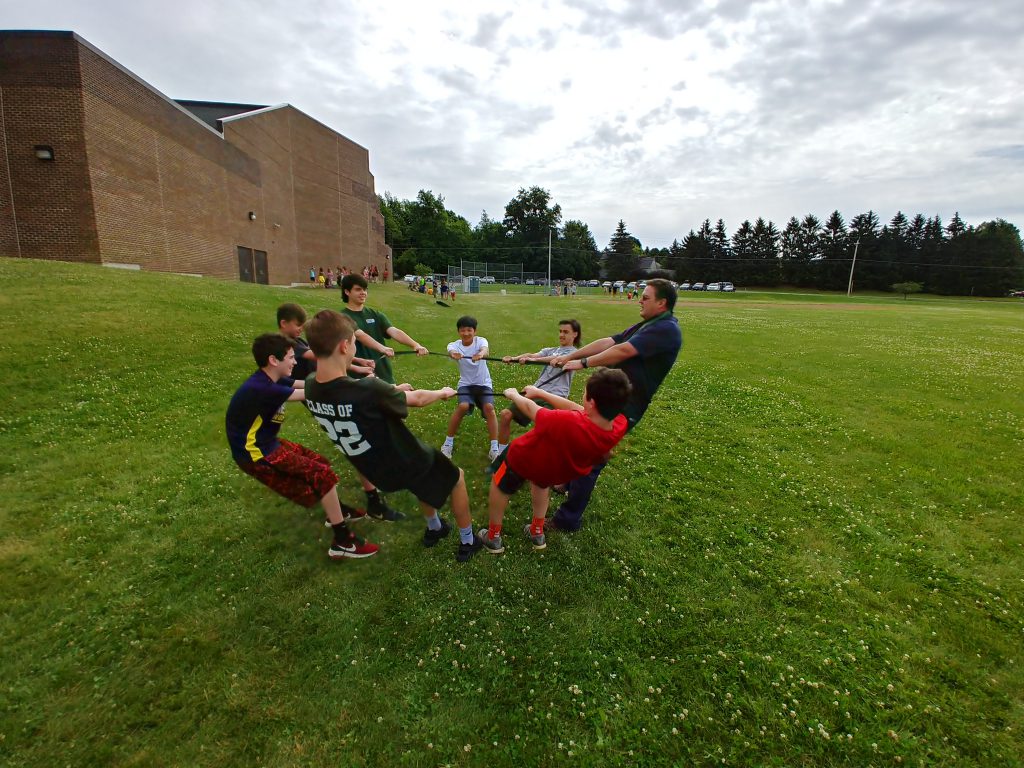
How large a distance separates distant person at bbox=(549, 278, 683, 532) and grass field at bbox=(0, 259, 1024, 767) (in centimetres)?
59

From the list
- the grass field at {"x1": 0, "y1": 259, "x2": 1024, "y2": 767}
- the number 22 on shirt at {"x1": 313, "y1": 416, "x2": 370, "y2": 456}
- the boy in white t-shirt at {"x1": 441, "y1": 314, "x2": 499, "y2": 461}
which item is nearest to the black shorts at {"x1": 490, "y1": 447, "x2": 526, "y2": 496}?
the grass field at {"x1": 0, "y1": 259, "x2": 1024, "y2": 767}

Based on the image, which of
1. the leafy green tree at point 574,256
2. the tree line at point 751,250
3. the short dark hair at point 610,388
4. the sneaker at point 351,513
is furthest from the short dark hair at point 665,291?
the leafy green tree at point 574,256

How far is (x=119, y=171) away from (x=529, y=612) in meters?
26.6

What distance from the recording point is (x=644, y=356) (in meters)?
4.39

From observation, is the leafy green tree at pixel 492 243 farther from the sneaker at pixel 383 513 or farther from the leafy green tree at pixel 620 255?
the sneaker at pixel 383 513

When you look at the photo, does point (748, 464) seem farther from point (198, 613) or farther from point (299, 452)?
point (198, 613)

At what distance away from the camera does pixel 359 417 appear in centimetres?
346

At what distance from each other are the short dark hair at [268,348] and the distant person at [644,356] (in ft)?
9.41

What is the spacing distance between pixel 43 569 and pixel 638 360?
19.0ft

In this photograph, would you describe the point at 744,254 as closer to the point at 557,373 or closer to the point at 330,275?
the point at 330,275

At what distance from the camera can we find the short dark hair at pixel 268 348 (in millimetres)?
3803

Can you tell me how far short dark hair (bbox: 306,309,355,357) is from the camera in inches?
130

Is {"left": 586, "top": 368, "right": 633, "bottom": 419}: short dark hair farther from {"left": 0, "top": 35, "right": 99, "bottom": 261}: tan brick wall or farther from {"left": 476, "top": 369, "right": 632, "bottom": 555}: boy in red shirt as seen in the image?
{"left": 0, "top": 35, "right": 99, "bottom": 261}: tan brick wall

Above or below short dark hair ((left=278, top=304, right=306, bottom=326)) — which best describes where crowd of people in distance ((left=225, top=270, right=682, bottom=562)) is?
below
